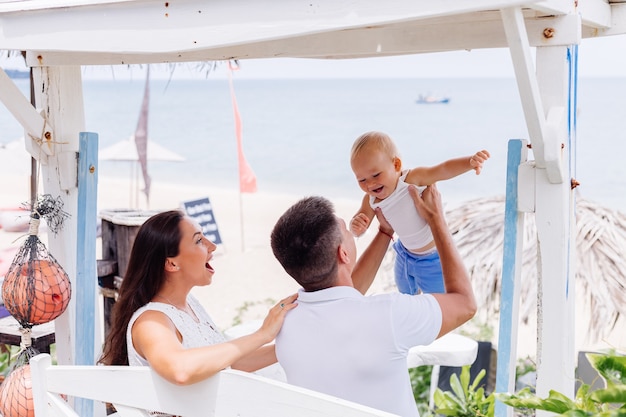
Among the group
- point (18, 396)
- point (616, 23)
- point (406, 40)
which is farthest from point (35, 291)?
point (616, 23)

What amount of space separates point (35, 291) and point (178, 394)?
43.1 inches

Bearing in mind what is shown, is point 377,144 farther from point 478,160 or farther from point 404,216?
point 478,160

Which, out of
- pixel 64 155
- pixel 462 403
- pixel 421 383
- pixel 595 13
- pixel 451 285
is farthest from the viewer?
pixel 421 383

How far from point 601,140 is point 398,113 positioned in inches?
477

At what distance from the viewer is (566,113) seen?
2.15 metres

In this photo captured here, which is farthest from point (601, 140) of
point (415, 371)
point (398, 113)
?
point (415, 371)

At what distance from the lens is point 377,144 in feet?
9.61

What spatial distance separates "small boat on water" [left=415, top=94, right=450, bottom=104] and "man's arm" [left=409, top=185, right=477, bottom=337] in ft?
133

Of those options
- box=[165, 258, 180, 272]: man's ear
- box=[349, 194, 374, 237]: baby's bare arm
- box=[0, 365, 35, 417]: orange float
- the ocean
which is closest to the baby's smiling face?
box=[349, 194, 374, 237]: baby's bare arm

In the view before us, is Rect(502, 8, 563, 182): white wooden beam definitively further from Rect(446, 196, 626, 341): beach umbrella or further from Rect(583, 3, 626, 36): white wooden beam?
Rect(446, 196, 626, 341): beach umbrella

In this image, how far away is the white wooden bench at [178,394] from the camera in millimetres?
1722

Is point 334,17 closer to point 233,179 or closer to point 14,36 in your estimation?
point 14,36

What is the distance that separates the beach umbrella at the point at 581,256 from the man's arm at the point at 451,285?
3.83 m

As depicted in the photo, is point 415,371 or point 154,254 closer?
point 154,254
